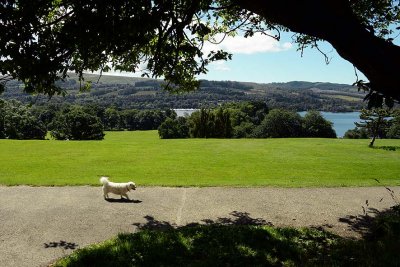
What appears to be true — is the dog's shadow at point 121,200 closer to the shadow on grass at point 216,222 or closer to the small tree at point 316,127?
the shadow on grass at point 216,222

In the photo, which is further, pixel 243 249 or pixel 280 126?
pixel 280 126

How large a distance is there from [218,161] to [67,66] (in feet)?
62.8

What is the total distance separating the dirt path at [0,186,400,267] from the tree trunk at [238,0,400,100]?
24.3 feet

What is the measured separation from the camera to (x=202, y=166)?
24.3 m

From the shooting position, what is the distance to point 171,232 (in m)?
9.93

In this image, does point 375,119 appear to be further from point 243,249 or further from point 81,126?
point 81,126

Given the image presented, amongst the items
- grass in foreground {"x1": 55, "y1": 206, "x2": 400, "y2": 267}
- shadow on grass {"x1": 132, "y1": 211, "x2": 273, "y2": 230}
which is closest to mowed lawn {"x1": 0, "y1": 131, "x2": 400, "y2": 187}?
shadow on grass {"x1": 132, "y1": 211, "x2": 273, "y2": 230}

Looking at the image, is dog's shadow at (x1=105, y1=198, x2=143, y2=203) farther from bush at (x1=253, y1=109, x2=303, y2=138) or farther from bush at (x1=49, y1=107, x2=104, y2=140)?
bush at (x1=253, y1=109, x2=303, y2=138)

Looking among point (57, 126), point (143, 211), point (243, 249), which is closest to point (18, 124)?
point (57, 126)

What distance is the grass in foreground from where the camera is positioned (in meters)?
7.18

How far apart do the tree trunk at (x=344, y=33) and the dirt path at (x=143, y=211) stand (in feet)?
24.3

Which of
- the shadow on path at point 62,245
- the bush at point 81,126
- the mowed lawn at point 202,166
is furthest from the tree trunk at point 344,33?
the bush at point 81,126

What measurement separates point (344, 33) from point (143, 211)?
975 centimetres

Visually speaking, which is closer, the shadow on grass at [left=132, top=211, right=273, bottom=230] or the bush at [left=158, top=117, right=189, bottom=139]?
the shadow on grass at [left=132, top=211, right=273, bottom=230]
